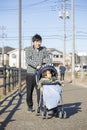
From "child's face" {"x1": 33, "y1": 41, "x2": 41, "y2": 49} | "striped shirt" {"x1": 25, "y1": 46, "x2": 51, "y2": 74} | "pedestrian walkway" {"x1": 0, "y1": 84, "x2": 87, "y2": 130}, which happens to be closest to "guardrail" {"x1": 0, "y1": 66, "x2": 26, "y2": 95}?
"pedestrian walkway" {"x1": 0, "y1": 84, "x2": 87, "y2": 130}

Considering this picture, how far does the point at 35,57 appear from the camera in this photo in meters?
10.2

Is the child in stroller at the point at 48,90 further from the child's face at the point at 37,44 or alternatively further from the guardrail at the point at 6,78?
the guardrail at the point at 6,78

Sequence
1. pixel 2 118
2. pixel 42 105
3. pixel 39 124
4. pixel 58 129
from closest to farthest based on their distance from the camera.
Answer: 1. pixel 58 129
2. pixel 39 124
3. pixel 2 118
4. pixel 42 105

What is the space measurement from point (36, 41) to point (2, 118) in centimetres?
211

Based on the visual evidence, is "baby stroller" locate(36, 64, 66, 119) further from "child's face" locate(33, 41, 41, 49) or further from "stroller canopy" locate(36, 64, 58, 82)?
"child's face" locate(33, 41, 41, 49)

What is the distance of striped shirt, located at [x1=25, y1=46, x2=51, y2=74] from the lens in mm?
10180

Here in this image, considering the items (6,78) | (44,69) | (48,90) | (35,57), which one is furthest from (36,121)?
(6,78)

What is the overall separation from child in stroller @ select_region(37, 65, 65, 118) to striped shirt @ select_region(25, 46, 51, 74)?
54 cm

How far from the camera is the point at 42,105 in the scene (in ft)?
32.0

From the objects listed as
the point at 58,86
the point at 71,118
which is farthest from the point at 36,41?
the point at 71,118

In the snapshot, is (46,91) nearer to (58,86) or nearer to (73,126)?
(58,86)

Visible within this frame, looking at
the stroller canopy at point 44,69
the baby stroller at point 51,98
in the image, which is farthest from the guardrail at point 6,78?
the baby stroller at point 51,98

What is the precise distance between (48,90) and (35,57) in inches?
45.1

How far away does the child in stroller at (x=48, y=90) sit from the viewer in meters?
9.30
